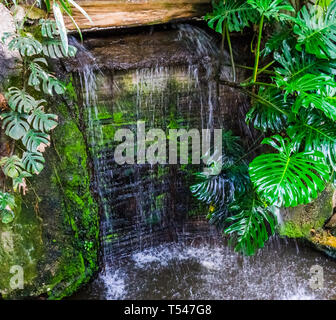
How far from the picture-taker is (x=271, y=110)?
2062 millimetres

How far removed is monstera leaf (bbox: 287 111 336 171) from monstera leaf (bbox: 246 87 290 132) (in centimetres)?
13

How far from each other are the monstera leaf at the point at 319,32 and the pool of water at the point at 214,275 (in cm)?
152

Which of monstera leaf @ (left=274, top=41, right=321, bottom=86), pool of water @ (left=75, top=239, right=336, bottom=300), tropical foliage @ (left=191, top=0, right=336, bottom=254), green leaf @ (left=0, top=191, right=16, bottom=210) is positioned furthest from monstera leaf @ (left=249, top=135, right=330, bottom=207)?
green leaf @ (left=0, top=191, right=16, bottom=210)

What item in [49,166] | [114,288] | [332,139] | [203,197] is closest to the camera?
[332,139]

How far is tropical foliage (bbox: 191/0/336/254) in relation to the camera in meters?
1.69

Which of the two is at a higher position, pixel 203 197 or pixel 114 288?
pixel 203 197

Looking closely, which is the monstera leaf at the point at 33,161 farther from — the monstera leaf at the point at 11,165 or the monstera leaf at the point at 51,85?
the monstera leaf at the point at 51,85

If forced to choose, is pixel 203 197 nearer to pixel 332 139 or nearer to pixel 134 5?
pixel 332 139

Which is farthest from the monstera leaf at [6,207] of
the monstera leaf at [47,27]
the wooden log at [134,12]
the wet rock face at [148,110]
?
the wooden log at [134,12]

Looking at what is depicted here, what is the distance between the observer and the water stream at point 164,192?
232 centimetres

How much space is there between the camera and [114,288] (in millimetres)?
2461

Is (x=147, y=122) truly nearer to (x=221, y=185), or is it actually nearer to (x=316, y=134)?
(x=221, y=185)
